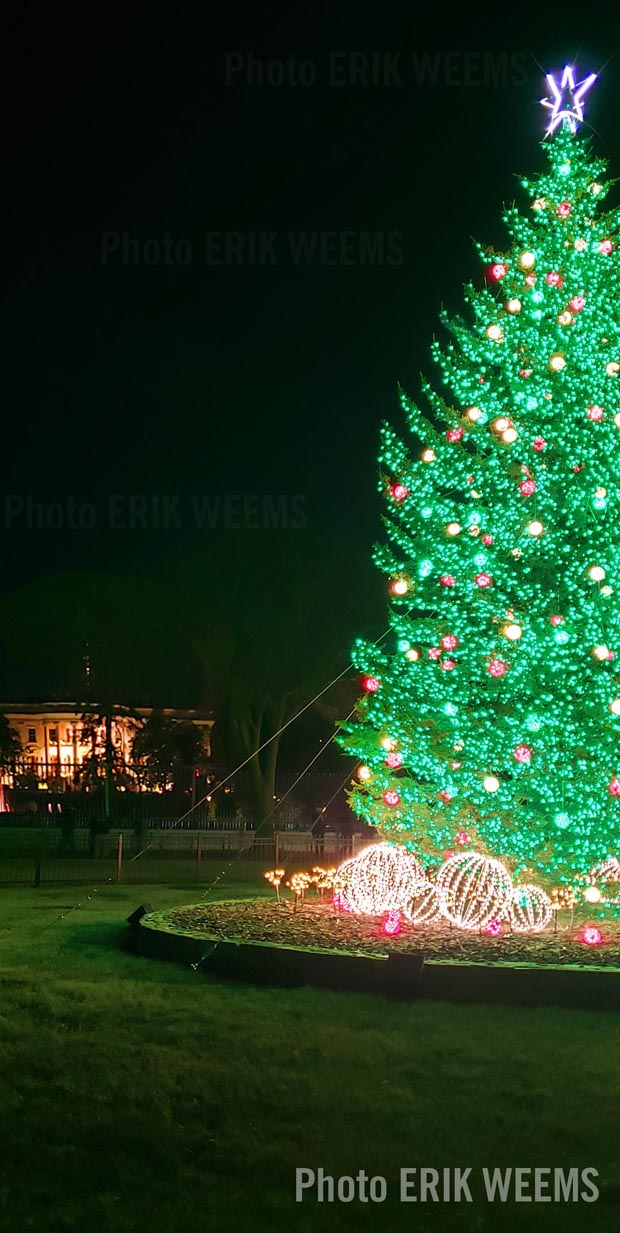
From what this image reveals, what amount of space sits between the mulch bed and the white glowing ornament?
33.9 feet

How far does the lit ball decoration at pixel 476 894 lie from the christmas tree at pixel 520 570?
492 millimetres

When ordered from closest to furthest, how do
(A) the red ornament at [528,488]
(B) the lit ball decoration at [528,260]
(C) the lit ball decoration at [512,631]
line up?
(C) the lit ball decoration at [512,631] < (A) the red ornament at [528,488] < (B) the lit ball decoration at [528,260]

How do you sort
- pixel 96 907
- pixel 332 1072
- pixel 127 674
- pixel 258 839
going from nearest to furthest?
pixel 332 1072 → pixel 96 907 → pixel 258 839 → pixel 127 674

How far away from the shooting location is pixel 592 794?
13719mm

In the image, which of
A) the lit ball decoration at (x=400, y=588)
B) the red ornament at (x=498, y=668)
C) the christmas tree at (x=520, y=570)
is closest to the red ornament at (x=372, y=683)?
the christmas tree at (x=520, y=570)

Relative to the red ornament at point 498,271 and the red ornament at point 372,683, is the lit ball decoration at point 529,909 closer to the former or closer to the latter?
the red ornament at point 372,683

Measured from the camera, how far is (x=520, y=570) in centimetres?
1484

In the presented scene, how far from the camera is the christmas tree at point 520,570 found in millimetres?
13875

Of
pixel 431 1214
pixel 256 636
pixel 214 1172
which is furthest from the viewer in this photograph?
pixel 256 636

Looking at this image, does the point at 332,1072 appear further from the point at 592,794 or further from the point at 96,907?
the point at 96,907

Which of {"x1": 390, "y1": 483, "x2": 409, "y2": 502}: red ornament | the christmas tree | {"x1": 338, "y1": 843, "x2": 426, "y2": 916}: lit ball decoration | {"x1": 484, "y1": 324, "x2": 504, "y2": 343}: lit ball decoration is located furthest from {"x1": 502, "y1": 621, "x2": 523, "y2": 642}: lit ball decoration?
{"x1": 484, "y1": 324, "x2": 504, "y2": 343}: lit ball decoration

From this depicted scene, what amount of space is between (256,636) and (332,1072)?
29.7m

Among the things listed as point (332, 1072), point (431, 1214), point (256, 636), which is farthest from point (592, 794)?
point (256, 636)

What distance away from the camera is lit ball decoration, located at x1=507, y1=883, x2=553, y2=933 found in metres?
13.7
